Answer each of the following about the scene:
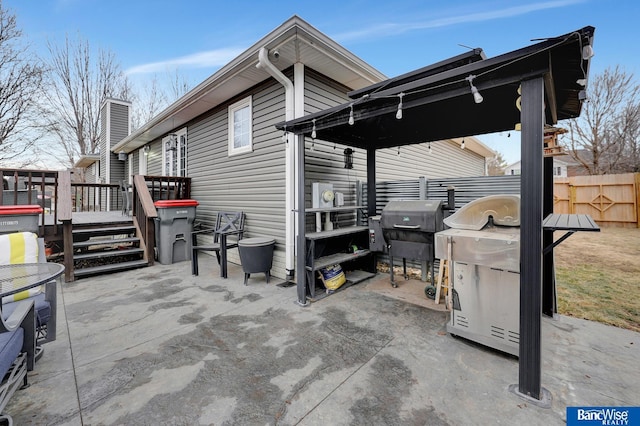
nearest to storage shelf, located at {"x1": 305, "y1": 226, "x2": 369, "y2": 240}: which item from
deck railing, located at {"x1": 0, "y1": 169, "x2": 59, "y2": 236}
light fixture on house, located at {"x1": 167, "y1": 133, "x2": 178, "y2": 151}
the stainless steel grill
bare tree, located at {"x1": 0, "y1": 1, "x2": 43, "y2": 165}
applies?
the stainless steel grill

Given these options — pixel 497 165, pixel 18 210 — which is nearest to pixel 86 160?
pixel 18 210

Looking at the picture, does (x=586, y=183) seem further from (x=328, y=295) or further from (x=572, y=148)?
(x=328, y=295)

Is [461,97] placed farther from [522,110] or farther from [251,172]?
[251,172]

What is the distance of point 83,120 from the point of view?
16.1 metres

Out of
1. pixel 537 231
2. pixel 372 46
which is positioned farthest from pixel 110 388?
pixel 372 46

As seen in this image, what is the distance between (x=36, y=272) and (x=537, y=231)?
132 inches

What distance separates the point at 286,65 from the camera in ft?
14.9

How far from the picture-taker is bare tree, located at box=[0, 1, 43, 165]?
34.8ft

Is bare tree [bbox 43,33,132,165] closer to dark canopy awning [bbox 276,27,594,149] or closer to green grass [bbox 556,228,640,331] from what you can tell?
dark canopy awning [bbox 276,27,594,149]

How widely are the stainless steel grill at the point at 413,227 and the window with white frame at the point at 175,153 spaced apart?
6.34 m

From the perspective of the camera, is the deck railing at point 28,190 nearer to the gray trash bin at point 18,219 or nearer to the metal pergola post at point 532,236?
the gray trash bin at point 18,219

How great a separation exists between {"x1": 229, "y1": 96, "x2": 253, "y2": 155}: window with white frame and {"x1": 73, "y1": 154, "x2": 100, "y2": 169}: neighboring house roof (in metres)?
12.3

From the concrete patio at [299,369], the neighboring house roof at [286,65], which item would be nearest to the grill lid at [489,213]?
the concrete patio at [299,369]

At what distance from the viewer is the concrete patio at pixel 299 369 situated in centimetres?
177
